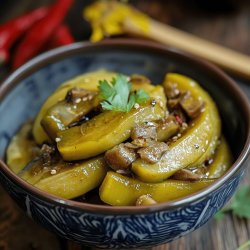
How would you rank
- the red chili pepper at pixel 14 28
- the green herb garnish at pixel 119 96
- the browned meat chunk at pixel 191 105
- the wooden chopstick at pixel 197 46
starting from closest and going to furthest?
the green herb garnish at pixel 119 96 → the browned meat chunk at pixel 191 105 → the wooden chopstick at pixel 197 46 → the red chili pepper at pixel 14 28

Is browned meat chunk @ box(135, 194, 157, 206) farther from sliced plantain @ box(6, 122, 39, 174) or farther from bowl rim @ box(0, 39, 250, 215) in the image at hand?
sliced plantain @ box(6, 122, 39, 174)

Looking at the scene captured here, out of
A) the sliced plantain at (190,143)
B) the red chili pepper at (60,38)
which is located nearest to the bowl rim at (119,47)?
the sliced plantain at (190,143)

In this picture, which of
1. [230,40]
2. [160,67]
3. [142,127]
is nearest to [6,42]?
[160,67]

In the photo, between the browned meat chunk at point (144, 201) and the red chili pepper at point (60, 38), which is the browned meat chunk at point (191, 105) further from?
the red chili pepper at point (60, 38)

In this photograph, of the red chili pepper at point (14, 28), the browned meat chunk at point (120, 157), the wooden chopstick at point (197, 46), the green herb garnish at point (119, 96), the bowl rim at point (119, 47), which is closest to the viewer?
the bowl rim at point (119, 47)

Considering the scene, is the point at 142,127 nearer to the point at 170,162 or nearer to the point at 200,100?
the point at 170,162

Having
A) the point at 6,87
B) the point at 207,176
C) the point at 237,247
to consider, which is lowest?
the point at 237,247
